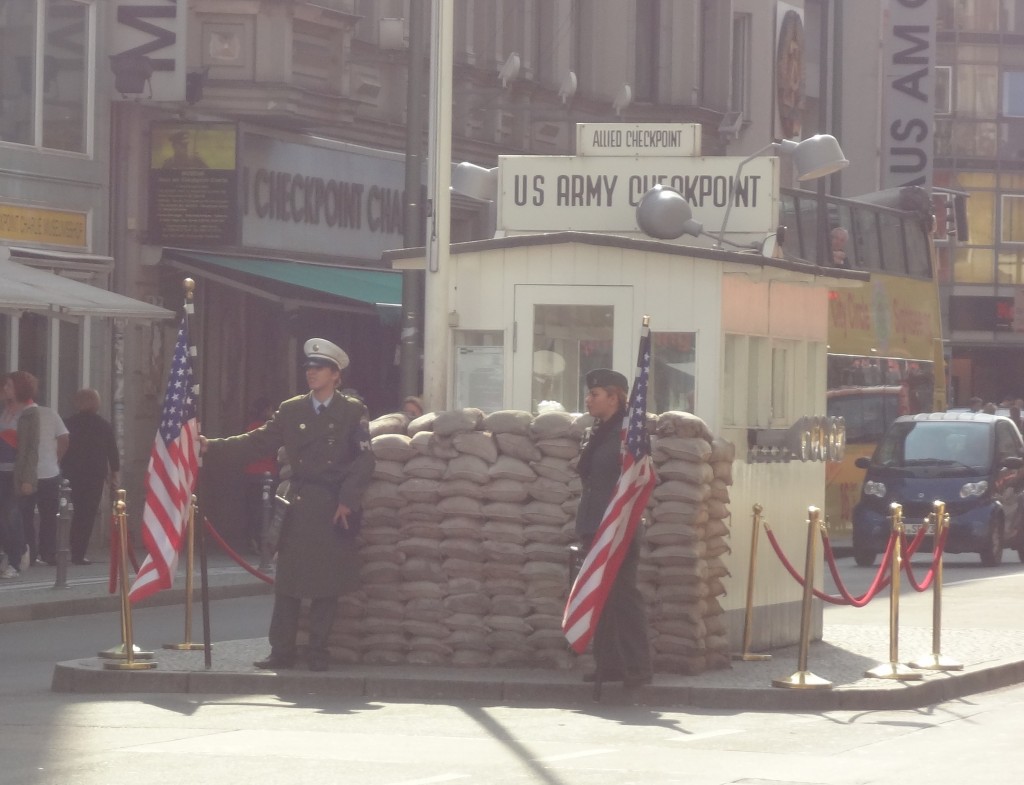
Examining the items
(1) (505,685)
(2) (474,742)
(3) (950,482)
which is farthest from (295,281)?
(2) (474,742)

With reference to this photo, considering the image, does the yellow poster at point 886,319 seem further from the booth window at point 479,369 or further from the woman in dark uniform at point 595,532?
the woman in dark uniform at point 595,532

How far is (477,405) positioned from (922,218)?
19.7 m

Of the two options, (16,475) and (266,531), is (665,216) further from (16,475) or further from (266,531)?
(266,531)

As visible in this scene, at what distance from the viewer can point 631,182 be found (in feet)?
52.3

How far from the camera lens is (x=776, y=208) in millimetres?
15906

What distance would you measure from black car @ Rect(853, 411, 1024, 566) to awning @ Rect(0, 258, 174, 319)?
349 inches

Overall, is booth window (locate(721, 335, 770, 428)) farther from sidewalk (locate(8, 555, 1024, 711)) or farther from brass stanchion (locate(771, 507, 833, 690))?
sidewalk (locate(8, 555, 1024, 711))

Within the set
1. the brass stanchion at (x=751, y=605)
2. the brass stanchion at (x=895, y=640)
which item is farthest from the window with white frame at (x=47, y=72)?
the brass stanchion at (x=895, y=640)

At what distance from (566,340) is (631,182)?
6.54 feet

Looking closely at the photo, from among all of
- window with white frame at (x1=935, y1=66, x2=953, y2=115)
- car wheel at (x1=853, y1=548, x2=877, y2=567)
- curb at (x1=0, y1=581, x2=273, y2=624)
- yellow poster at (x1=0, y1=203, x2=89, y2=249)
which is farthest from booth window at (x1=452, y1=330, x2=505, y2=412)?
window with white frame at (x1=935, y1=66, x2=953, y2=115)

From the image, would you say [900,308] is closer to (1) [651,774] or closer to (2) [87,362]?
(2) [87,362]

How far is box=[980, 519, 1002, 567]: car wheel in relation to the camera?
2675 cm

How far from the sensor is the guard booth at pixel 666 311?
14141 millimetres

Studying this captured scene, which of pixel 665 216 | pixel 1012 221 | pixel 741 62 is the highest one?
pixel 741 62
